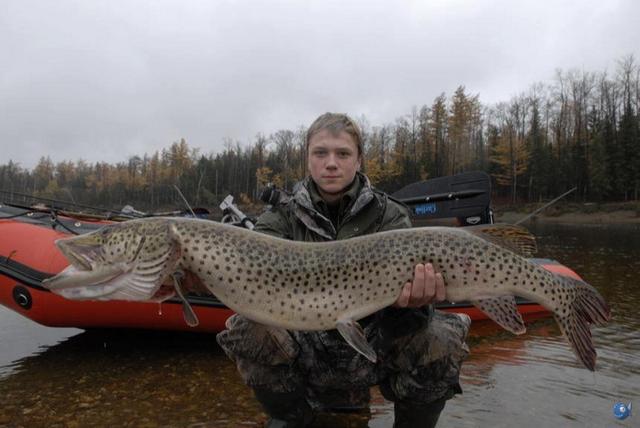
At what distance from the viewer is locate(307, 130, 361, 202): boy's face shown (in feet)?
11.4

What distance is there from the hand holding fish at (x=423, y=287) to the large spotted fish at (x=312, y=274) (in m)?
0.05

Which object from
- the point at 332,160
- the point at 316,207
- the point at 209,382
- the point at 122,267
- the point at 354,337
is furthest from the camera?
the point at 209,382

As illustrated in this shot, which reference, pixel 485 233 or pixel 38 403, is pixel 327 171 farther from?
pixel 38 403

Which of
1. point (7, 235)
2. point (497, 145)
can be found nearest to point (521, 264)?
point (7, 235)

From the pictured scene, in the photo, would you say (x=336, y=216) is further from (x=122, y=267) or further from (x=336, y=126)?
(x=122, y=267)

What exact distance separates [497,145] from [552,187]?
32.3 feet

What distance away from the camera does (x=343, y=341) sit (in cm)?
335

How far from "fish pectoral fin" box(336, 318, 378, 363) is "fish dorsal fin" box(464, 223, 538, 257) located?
102cm

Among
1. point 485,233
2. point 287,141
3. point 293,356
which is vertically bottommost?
point 293,356

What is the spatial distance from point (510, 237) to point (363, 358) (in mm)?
1321

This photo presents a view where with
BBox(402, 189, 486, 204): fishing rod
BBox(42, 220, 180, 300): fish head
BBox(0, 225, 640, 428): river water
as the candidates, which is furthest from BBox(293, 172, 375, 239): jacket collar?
Result: BBox(402, 189, 486, 204): fishing rod

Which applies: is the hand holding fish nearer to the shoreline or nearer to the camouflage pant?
the camouflage pant

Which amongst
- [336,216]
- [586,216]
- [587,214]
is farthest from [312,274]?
[587,214]

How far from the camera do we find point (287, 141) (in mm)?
85125
